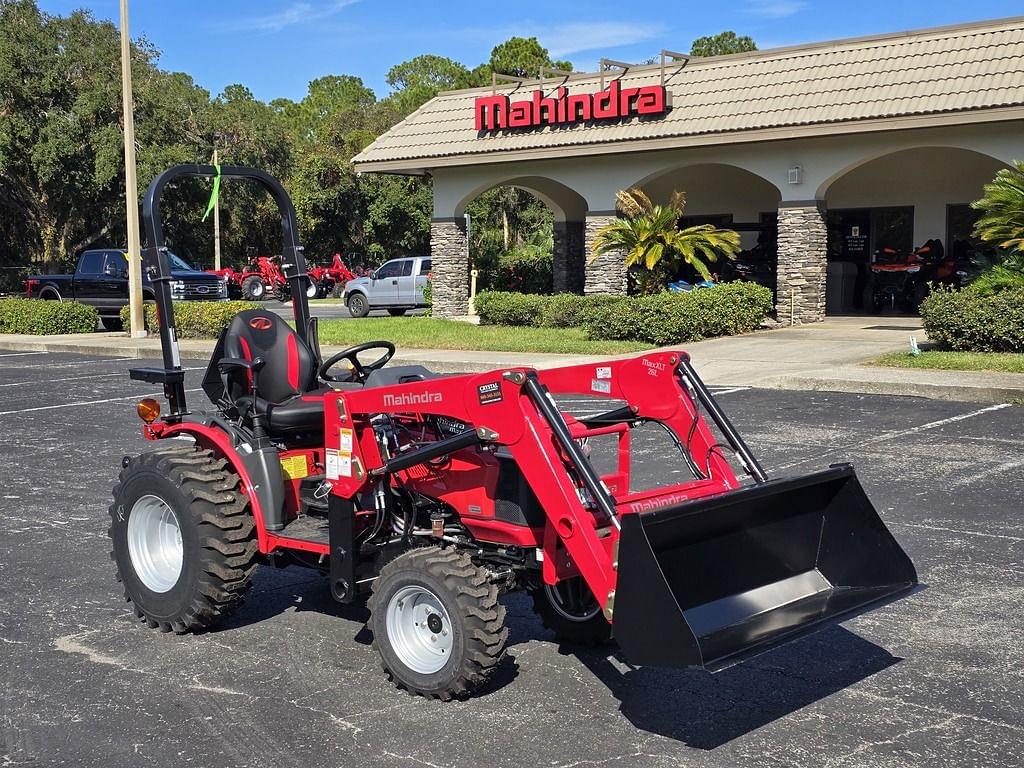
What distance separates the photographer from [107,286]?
29.4 meters

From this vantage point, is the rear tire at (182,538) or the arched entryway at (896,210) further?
the arched entryway at (896,210)

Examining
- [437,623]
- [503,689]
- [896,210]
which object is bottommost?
[503,689]

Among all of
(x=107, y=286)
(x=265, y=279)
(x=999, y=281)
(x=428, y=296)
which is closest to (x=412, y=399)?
(x=999, y=281)

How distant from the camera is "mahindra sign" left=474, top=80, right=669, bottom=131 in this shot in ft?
85.0

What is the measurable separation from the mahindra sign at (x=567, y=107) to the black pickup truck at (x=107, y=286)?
A: 27.0ft

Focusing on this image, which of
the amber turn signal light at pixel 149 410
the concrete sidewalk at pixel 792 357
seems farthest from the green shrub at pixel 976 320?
the amber turn signal light at pixel 149 410

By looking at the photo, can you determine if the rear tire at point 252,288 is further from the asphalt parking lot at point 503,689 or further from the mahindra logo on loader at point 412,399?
the mahindra logo on loader at point 412,399

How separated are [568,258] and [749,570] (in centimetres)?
2700

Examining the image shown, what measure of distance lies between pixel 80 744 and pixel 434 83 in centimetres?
9384

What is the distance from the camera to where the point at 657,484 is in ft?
31.1

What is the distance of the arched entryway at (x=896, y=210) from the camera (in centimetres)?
2620

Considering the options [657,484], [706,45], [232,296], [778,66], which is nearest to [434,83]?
[706,45]

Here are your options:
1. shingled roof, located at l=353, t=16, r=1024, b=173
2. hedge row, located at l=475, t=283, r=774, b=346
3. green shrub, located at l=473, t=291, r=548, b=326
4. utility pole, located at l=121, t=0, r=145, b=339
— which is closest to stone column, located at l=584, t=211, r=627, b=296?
green shrub, located at l=473, t=291, r=548, b=326

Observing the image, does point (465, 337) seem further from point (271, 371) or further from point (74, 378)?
point (271, 371)
